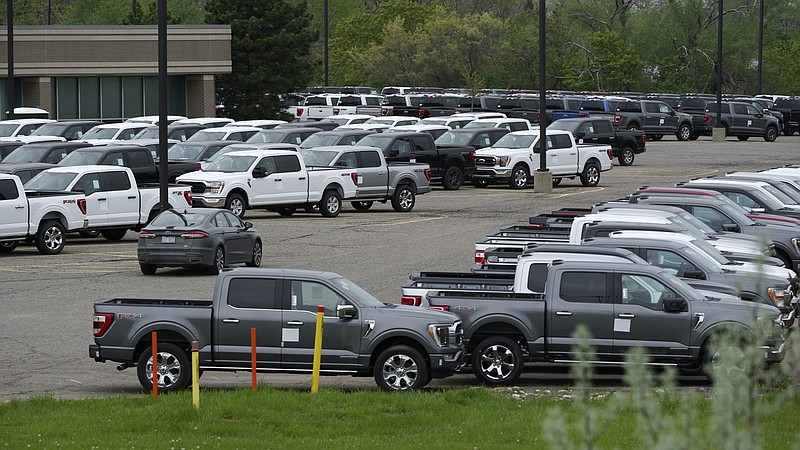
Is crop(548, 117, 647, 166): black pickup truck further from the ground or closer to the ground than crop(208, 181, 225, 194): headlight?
further from the ground

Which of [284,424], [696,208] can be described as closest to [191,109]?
[696,208]

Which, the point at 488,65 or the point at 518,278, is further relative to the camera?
the point at 488,65

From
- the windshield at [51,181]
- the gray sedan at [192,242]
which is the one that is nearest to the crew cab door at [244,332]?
the gray sedan at [192,242]


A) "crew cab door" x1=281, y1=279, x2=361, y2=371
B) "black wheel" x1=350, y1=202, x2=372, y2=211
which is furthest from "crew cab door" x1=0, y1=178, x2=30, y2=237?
"crew cab door" x1=281, y1=279, x2=361, y2=371

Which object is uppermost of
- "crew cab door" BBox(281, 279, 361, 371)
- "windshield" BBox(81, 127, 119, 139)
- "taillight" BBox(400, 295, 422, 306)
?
"windshield" BBox(81, 127, 119, 139)

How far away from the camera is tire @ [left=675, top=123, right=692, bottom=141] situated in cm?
6538

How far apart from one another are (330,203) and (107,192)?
24.3 ft

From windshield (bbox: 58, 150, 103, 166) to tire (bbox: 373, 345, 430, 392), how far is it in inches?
758

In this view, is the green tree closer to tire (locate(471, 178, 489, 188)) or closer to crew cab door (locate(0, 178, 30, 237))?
tire (locate(471, 178, 489, 188))

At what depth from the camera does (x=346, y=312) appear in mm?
14961

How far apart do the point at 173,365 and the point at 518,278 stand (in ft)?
14.6

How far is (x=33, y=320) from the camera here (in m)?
19.5

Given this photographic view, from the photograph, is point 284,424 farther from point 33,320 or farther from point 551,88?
point 551,88

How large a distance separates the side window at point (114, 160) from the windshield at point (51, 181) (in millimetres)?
3456
